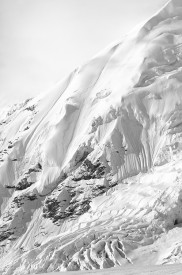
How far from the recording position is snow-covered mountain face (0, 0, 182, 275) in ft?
226

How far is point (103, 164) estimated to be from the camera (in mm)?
98312

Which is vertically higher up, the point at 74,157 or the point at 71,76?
the point at 71,76

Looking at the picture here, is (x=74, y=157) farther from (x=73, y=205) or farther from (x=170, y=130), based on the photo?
(x=170, y=130)

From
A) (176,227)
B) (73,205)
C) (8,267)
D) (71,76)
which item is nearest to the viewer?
(176,227)

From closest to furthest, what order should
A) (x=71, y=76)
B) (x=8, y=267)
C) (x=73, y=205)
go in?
1. (x=8, y=267)
2. (x=73, y=205)
3. (x=71, y=76)

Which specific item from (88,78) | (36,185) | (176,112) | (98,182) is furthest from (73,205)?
(88,78)

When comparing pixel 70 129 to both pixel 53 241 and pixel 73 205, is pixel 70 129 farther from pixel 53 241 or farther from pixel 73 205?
pixel 53 241

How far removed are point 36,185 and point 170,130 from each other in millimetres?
35385

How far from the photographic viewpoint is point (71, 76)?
139500 millimetres

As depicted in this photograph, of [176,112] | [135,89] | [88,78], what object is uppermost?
[88,78]

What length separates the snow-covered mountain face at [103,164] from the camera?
68.9 metres

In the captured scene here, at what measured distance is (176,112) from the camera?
3846 inches

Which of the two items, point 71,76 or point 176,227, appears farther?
point 71,76

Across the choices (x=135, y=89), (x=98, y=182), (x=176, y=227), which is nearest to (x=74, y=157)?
(x=98, y=182)
